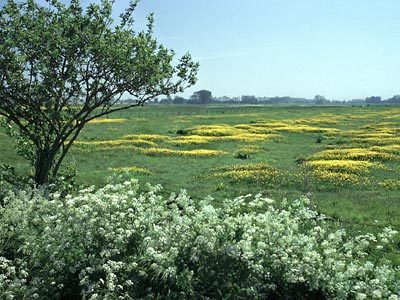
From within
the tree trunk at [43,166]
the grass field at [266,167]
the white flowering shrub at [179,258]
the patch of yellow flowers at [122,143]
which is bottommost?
the grass field at [266,167]

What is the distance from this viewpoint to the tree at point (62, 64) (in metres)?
14.8

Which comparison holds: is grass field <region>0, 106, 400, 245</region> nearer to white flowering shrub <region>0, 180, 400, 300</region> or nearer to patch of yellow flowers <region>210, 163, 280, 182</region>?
patch of yellow flowers <region>210, 163, 280, 182</region>

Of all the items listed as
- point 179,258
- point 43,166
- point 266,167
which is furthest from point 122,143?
point 179,258

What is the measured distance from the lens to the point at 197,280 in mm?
8547

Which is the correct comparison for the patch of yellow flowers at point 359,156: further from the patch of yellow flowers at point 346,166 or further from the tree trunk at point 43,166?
the tree trunk at point 43,166

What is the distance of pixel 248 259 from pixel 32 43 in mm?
9990

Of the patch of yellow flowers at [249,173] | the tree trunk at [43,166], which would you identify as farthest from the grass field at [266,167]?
the tree trunk at [43,166]

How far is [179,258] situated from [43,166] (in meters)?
8.64

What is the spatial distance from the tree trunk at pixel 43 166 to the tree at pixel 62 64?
0.03 meters

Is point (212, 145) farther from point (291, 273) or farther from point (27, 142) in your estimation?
point (291, 273)

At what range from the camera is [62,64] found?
50.1ft

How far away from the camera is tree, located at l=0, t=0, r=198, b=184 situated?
14.8 metres

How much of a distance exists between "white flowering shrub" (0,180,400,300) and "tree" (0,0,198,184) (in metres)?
6.12

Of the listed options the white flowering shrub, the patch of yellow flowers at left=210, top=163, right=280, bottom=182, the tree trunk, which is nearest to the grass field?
the patch of yellow flowers at left=210, top=163, right=280, bottom=182
